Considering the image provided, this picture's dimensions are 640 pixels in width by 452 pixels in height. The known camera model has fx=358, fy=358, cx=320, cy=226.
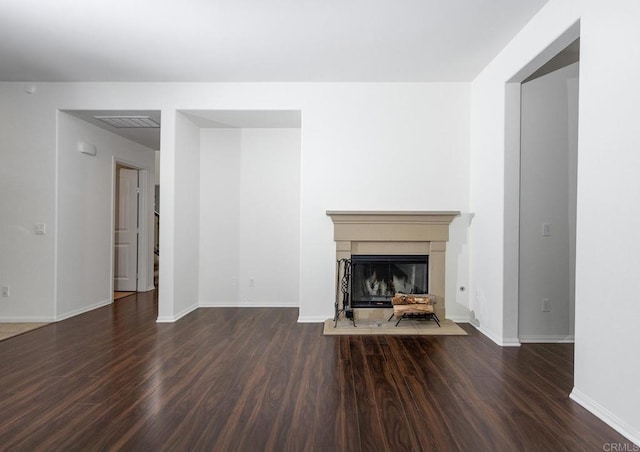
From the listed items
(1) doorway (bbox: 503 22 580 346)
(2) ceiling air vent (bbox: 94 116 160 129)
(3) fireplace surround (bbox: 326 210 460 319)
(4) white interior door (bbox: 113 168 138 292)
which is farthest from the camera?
(4) white interior door (bbox: 113 168 138 292)

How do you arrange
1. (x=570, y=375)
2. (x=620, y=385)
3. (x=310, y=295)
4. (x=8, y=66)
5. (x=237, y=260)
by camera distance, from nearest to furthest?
(x=620, y=385), (x=570, y=375), (x=8, y=66), (x=310, y=295), (x=237, y=260)

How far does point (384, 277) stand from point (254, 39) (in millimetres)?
2886

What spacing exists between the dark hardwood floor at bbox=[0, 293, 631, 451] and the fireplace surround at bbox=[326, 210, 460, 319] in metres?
0.79

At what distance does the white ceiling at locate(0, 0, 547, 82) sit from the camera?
2744 millimetres

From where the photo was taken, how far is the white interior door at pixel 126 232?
605cm

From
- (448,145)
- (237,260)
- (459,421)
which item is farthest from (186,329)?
(448,145)

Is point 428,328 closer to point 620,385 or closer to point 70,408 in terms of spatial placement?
point 620,385

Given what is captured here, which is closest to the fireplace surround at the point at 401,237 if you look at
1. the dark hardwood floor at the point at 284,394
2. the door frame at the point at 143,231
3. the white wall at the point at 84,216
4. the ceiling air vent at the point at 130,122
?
the dark hardwood floor at the point at 284,394

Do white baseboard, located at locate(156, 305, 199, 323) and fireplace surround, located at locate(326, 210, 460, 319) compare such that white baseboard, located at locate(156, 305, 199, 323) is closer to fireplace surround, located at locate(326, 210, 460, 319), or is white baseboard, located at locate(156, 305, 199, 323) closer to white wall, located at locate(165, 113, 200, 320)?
Result: white wall, located at locate(165, 113, 200, 320)

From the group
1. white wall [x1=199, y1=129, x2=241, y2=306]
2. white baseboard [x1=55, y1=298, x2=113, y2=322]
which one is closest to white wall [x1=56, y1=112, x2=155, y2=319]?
Answer: white baseboard [x1=55, y1=298, x2=113, y2=322]

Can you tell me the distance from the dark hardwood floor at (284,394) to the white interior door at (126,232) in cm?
242

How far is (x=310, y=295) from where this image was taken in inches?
165

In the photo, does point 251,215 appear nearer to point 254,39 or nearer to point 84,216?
point 84,216

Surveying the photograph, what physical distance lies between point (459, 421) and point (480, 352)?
1302 mm
